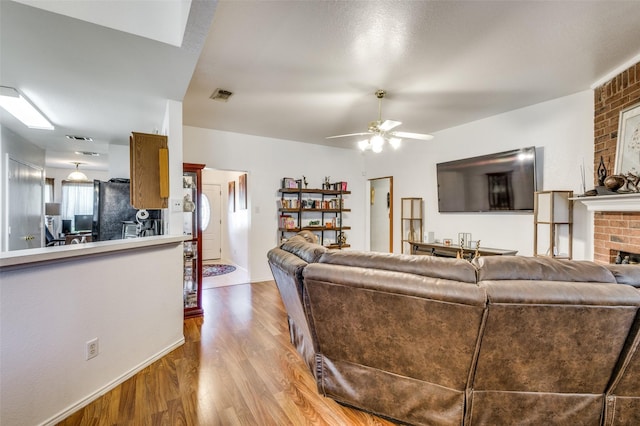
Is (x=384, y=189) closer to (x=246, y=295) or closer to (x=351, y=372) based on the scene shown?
(x=246, y=295)

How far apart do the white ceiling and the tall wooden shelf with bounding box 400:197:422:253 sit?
1.80 metres

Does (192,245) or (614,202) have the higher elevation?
(614,202)

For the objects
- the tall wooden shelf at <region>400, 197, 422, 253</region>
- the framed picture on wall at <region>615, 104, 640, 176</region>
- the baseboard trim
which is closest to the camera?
the baseboard trim

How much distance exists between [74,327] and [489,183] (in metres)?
4.63

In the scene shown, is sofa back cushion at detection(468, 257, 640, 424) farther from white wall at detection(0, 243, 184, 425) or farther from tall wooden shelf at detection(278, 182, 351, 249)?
tall wooden shelf at detection(278, 182, 351, 249)

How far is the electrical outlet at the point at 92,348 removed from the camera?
179cm

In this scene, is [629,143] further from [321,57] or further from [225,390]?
[225,390]

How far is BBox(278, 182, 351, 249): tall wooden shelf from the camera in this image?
16.8 ft

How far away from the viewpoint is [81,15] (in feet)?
5.35

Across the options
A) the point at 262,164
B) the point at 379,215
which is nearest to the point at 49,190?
the point at 262,164

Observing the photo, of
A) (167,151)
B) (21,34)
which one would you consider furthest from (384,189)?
(21,34)

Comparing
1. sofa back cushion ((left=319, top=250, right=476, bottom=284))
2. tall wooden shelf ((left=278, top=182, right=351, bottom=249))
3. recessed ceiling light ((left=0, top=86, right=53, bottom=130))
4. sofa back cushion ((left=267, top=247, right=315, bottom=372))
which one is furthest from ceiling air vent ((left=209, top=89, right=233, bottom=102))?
Result: sofa back cushion ((left=319, top=250, right=476, bottom=284))

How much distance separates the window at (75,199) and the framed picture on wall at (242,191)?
5.36m

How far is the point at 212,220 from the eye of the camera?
6.84m
